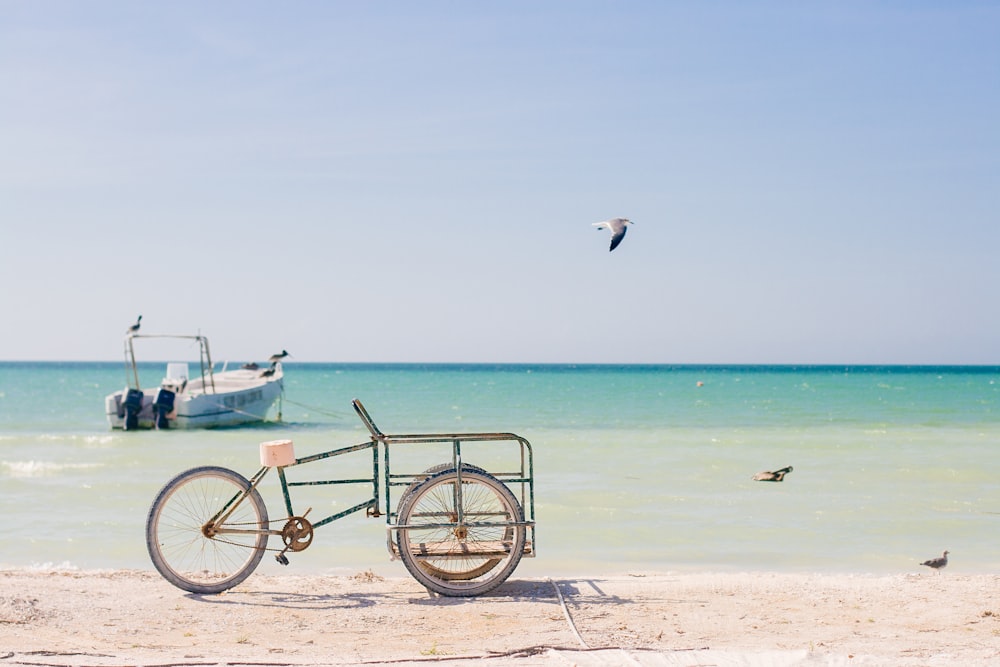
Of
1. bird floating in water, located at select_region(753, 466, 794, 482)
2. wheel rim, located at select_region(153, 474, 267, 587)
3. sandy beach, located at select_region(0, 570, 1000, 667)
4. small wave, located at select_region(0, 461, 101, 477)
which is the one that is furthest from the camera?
small wave, located at select_region(0, 461, 101, 477)

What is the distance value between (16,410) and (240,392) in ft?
68.2

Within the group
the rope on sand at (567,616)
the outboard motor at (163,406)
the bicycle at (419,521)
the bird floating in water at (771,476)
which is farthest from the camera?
the outboard motor at (163,406)

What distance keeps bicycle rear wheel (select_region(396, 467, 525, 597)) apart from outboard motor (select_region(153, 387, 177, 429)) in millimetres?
24070

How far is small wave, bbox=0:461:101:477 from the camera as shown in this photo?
663 inches

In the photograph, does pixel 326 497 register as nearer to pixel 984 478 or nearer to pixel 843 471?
pixel 843 471

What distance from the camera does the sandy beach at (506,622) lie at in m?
4.98

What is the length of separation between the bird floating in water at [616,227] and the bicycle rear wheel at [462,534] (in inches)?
142

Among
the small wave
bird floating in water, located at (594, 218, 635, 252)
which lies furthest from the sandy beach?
the small wave

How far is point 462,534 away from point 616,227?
430 centimetres

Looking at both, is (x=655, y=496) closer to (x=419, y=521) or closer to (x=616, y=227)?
(x=616, y=227)

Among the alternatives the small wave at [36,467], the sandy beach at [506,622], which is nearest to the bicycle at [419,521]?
the sandy beach at [506,622]

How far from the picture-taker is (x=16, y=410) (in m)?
46.1

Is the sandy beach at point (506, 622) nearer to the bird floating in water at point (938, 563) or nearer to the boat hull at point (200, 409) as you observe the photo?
the bird floating in water at point (938, 563)

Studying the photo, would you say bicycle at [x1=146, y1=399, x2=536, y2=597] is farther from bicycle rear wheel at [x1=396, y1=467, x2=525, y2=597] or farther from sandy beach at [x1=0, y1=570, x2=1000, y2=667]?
sandy beach at [x1=0, y1=570, x2=1000, y2=667]
